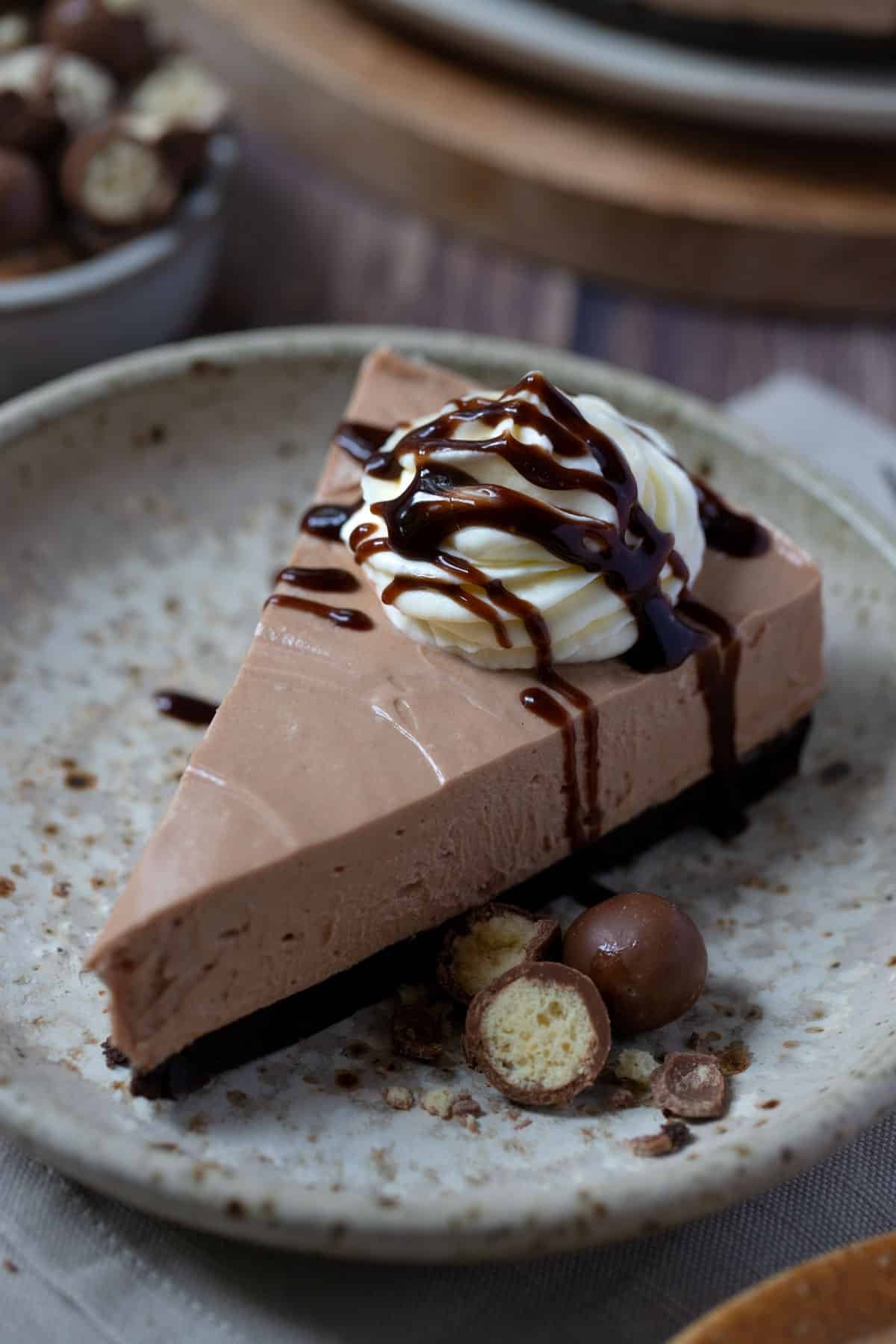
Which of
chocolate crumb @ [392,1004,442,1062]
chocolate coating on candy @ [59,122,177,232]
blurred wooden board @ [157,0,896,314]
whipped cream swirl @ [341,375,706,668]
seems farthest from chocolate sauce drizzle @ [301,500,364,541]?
blurred wooden board @ [157,0,896,314]

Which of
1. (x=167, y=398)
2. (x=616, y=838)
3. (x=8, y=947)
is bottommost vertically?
(x=8, y=947)

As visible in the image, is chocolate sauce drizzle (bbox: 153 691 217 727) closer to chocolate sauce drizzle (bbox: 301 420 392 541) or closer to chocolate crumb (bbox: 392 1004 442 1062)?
chocolate sauce drizzle (bbox: 301 420 392 541)

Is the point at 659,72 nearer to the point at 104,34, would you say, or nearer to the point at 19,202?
the point at 104,34

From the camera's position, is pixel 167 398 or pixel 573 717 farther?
pixel 167 398

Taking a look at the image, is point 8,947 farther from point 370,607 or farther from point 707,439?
point 707,439

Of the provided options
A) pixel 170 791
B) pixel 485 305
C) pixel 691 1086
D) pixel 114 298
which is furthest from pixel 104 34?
pixel 691 1086

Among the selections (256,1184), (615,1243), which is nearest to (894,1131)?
(615,1243)
